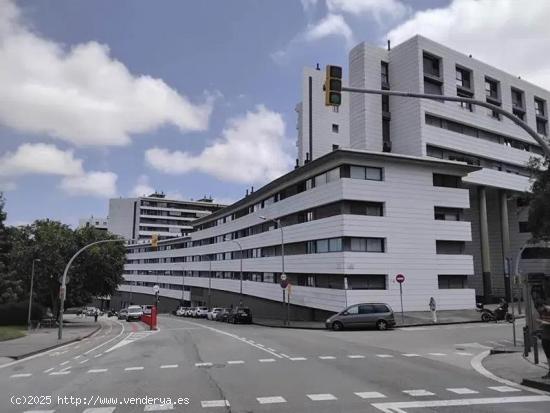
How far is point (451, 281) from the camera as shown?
4081 cm

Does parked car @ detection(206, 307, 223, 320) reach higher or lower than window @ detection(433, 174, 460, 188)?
lower

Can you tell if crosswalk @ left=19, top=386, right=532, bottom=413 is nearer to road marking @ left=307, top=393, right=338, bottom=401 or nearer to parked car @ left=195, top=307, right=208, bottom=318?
road marking @ left=307, top=393, right=338, bottom=401

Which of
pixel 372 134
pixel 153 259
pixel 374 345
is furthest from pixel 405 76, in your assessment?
pixel 153 259

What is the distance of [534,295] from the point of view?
15219mm

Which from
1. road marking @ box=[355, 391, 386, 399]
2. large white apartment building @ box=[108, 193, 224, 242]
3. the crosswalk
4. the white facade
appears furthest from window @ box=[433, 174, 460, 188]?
large white apartment building @ box=[108, 193, 224, 242]

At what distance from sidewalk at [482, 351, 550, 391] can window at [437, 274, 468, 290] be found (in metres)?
24.6

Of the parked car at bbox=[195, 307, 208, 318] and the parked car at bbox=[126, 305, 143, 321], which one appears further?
the parked car at bbox=[195, 307, 208, 318]

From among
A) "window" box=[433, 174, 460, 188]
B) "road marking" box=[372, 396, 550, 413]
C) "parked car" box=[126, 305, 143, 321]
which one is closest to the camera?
"road marking" box=[372, 396, 550, 413]

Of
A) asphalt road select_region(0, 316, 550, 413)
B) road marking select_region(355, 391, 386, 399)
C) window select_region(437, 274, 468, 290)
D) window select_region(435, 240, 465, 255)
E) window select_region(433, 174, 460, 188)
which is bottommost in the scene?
asphalt road select_region(0, 316, 550, 413)

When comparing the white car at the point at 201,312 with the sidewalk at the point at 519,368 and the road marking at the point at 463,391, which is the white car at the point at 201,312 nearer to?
Result: the sidewalk at the point at 519,368

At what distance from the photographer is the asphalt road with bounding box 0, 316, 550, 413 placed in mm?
8766

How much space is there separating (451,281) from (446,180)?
335 inches

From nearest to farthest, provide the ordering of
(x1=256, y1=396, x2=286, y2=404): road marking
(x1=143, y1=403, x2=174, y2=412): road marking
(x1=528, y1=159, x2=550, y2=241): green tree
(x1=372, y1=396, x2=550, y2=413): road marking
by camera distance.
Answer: (x1=143, y1=403, x2=174, y2=412): road marking < (x1=372, y1=396, x2=550, y2=413): road marking < (x1=256, y1=396, x2=286, y2=404): road marking < (x1=528, y1=159, x2=550, y2=241): green tree

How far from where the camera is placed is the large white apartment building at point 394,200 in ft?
Answer: 124
